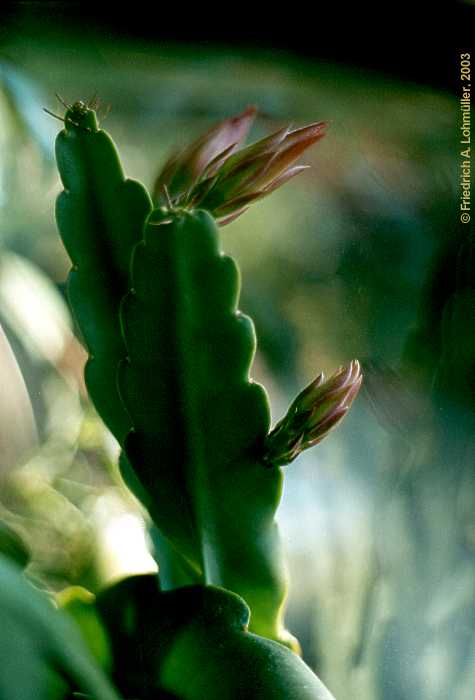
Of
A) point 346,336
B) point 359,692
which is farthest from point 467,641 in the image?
point 346,336

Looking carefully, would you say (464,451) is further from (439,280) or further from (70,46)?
(70,46)

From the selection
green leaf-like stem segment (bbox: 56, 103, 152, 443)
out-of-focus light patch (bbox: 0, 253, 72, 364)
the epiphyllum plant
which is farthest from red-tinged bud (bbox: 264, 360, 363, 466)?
out-of-focus light patch (bbox: 0, 253, 72, 364)

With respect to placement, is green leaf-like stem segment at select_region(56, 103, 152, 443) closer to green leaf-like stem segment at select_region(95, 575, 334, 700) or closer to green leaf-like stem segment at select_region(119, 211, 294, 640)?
green leaf-like stem segment at select_region(119, 211, 294, 640)

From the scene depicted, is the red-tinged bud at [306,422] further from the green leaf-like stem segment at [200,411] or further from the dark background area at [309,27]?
the dark background area at [309,27]

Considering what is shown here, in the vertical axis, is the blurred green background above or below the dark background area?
below

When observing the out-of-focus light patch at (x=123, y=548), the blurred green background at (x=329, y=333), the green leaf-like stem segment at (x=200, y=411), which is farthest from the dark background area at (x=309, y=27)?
the out-of-focus light patch at (x=123, y=548)

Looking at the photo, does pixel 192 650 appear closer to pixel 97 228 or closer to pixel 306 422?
pixel 306 422

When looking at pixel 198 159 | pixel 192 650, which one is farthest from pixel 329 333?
pixel 192 650
